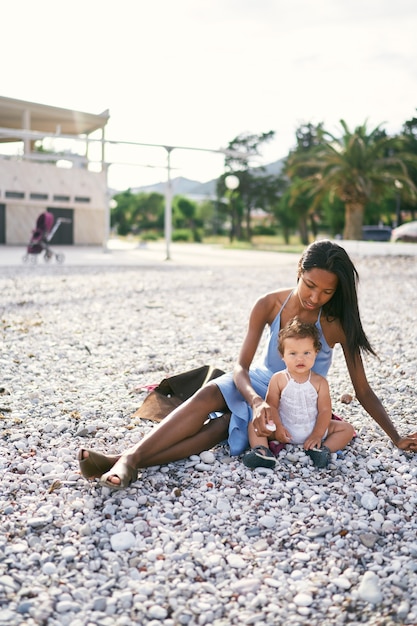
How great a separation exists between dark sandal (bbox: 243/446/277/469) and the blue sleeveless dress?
13cm

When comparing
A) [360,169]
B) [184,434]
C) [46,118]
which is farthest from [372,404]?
[46,118]

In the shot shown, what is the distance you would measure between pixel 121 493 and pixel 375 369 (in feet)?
10.5

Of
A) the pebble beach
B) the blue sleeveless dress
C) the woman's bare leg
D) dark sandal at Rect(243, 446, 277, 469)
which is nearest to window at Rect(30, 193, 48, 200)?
the pebble beach

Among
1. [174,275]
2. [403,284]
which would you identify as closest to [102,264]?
[174,275]

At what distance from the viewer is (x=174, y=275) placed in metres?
14.6

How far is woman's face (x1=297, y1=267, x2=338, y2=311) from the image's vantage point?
3246mm

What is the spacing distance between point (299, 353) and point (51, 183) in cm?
2845

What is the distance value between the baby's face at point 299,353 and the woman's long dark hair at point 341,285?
0.28 meters

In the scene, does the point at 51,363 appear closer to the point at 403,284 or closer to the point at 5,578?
the point at 5,578

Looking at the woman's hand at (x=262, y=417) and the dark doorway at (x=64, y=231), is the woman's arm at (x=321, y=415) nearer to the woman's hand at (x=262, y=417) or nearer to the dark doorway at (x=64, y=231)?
the woman's hand at (x=262, y=417)

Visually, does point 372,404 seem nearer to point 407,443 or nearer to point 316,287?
point 407,443

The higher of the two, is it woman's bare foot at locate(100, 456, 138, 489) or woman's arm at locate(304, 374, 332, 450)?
woman's arm at locate(304, 374, 332, 450)

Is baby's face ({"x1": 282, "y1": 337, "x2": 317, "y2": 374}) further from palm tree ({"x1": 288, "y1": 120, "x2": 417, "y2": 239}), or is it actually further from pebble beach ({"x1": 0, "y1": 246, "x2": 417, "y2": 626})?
palm tree ({"x1": 288, "y1": 120, "x2": 417, "y2": 239})

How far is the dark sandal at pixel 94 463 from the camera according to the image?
2.90 meters
